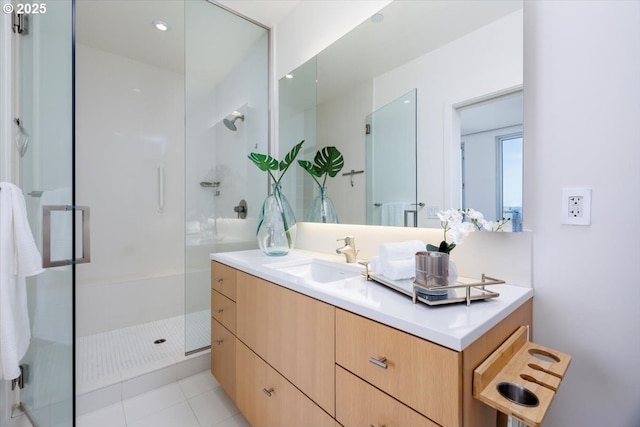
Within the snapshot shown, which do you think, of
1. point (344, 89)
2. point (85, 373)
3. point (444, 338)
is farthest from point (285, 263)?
point (85, 373)

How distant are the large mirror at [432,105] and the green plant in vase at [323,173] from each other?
0.15ft

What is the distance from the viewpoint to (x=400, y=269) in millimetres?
962

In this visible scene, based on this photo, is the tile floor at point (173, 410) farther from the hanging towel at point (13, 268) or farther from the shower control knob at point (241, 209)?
the shower control knob at point (241, 209)

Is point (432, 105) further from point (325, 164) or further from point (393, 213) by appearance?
point (325, 164)

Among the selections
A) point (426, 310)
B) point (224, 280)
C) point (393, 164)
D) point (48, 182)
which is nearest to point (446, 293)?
point (426, 310)

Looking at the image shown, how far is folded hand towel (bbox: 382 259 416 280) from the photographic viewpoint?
0.96 metres

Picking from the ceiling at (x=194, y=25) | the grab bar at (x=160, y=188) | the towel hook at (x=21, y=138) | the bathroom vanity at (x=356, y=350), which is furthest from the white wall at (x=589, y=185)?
the grab bar at (x=160, y=188)

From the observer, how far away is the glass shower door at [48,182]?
1213mm

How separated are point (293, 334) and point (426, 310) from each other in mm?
517

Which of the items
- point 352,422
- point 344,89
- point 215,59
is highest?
→ point 215,59

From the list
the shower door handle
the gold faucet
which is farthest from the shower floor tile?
the gold faucet

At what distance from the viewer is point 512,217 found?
96 cm

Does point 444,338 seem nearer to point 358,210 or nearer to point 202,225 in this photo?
point 358,210

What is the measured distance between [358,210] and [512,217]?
2.36 ft
